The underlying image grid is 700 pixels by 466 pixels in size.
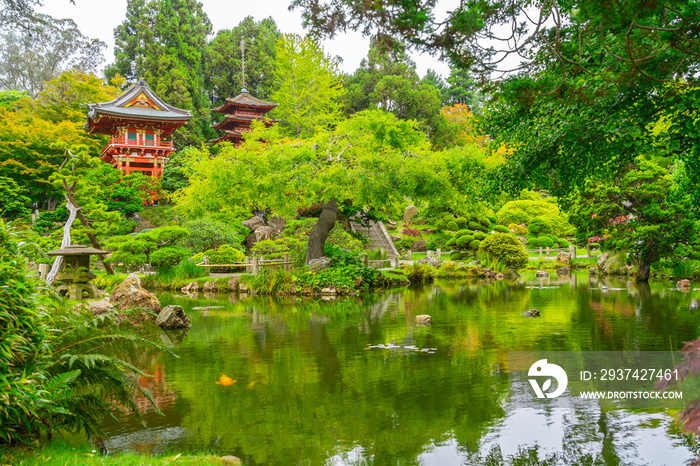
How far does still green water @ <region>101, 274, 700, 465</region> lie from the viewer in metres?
4.13

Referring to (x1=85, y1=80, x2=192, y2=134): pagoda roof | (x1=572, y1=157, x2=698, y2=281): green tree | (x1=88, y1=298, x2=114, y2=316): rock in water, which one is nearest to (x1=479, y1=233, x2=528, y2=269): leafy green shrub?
(x1=572, y1=157, x2=698, y2=281): green tree

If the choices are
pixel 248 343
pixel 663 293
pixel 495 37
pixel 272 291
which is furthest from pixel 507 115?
pixel 272 291

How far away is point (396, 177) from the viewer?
1358 centimetres

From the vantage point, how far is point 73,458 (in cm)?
332

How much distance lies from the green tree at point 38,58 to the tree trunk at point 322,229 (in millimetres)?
41622

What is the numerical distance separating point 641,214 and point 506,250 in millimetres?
5674

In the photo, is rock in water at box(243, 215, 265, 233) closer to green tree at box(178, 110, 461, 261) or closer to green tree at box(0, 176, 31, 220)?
green tree at box(178, 110, 461, 261)

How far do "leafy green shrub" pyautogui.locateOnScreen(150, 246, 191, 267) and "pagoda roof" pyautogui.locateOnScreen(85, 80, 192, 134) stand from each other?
13.4 meters

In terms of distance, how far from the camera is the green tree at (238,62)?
4472 centimetres

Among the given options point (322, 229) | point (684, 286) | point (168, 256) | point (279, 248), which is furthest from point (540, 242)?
point (168, 256)

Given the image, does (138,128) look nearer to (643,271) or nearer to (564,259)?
(564,259)

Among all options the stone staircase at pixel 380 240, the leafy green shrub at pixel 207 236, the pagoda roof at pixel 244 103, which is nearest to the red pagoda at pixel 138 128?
the pagoda roof at pixel 244 103

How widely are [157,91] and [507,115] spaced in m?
33.7

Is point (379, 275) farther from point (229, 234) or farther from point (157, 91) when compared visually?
point (157, 91)
